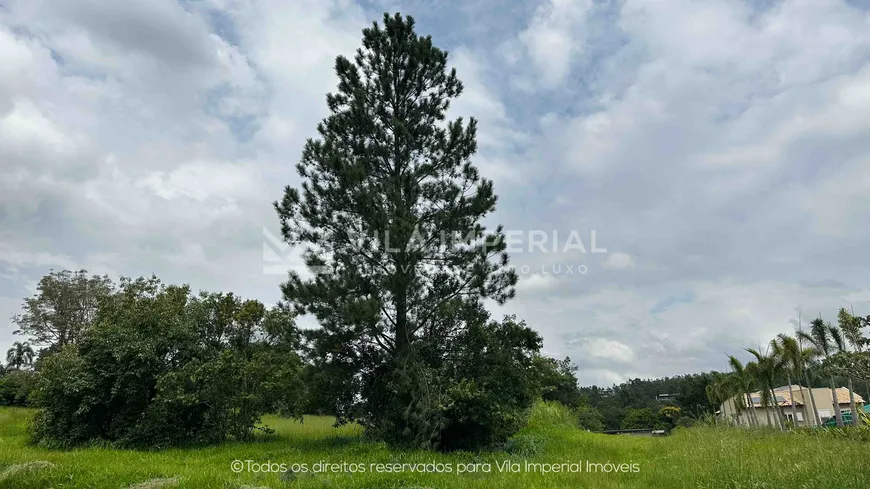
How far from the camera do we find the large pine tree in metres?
11.7

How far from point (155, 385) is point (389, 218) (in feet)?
24.4

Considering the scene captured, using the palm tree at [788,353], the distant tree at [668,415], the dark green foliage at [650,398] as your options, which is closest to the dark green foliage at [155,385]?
the palm tree at [788,353]

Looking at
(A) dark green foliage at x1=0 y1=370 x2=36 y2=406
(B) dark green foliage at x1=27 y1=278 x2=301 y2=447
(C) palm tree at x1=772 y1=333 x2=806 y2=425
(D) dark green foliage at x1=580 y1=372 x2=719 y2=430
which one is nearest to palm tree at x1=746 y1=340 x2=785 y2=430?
(C) palm tree at x1=772 y1=333 x2=806 y2=425

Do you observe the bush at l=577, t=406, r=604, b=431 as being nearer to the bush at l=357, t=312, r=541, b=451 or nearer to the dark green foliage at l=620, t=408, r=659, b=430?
the dark green foliage at l=620, t=408, r=659, b=430

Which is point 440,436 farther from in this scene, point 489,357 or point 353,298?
point 353,298

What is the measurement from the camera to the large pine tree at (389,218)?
1170cm

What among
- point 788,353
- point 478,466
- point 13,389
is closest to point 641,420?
point 788,353

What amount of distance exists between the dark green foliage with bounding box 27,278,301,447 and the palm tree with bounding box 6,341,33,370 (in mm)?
24918

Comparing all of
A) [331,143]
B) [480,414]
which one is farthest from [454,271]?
[331,143]

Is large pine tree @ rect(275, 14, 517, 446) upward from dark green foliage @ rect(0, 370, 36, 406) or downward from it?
upward

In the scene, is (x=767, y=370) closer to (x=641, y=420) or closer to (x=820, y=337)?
(x=820, y=337)

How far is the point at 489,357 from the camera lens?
12.1 metres

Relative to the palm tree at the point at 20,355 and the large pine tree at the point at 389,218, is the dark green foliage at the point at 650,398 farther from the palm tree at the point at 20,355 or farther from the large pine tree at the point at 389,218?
the palm tree at the point at 20,355

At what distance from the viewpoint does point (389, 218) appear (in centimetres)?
1195
